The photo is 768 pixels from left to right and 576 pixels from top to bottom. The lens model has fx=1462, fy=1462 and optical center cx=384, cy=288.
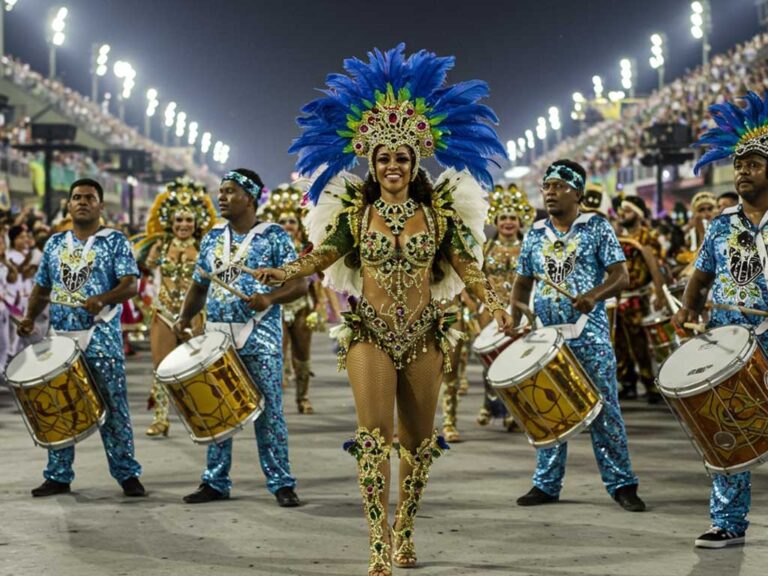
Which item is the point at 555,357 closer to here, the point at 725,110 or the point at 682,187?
the point at 725,110

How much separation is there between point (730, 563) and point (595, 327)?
7.69 ft

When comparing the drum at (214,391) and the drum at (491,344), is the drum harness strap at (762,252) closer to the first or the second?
the drum at (214,391)

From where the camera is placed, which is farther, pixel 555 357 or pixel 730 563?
pixel 555 357

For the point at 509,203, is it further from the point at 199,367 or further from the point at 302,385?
the point at 199,367

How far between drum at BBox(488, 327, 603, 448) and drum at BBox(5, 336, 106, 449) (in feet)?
8.85

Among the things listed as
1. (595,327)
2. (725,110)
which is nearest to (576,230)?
(595,327)

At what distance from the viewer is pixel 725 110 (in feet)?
27.5

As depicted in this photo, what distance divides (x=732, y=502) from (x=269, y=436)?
318 cm

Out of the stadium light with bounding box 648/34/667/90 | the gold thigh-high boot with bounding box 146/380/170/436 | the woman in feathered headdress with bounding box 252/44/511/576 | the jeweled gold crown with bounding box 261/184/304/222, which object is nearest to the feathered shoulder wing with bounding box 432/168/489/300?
the woman in feathered headdress with bounding box 252/44/511/576

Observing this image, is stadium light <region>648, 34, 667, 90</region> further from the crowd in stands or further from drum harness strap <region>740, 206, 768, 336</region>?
drum harness strap <region>740, 206, 768, 336</region>

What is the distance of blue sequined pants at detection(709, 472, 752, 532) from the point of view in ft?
26.4

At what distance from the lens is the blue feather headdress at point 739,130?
812 centimetres

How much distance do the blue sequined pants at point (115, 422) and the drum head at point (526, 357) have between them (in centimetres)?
254

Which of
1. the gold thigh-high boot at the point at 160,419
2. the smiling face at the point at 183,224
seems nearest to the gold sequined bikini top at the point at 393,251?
the smiling face at the point at 183,224
